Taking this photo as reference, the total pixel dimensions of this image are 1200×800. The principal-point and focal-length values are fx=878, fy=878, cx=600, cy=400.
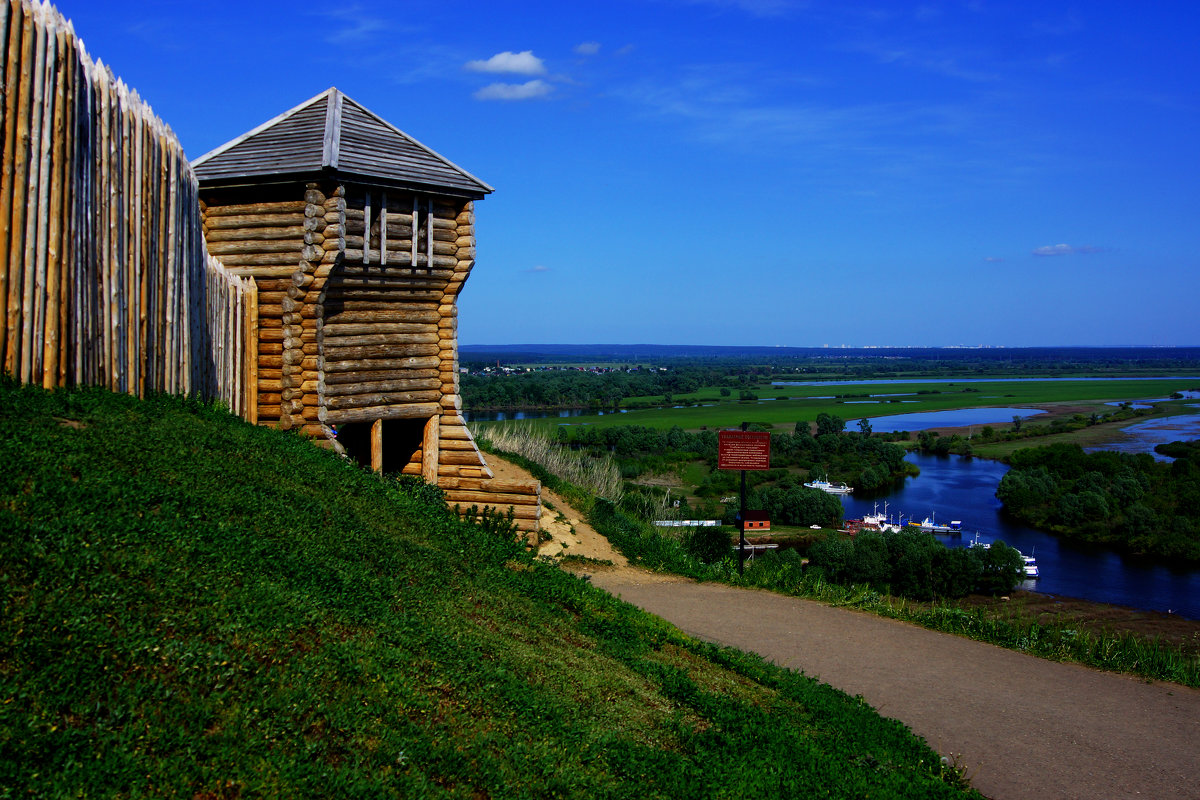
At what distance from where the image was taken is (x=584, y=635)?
299 inches

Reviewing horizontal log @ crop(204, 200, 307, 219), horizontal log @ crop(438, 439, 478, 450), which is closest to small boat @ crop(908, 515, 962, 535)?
horizontal log @ crop(438, 439, 478, 450)

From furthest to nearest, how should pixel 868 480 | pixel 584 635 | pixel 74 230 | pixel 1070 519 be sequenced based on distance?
pixel 868 480
pixel 1070 519
pixel 584 635
pixel 74 230

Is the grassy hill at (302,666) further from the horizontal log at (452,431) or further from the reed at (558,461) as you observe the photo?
the reed at (558,461)

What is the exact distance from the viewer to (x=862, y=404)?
136m

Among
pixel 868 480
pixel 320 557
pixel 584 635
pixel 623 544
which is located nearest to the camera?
pixel 320 557

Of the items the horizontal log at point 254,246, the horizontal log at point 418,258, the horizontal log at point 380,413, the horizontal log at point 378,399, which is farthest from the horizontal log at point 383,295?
the horizontal log at point 380,413

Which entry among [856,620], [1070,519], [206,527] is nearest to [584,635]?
[206,527]

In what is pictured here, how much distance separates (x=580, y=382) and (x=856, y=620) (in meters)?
134

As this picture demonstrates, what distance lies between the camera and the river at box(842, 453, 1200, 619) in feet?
126

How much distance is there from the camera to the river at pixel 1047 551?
1511 inches

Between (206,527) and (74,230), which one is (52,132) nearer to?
(74,230)

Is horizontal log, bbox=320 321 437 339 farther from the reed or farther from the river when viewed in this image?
the river

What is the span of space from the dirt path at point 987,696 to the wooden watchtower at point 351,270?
375 cm

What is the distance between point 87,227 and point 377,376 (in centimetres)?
571
